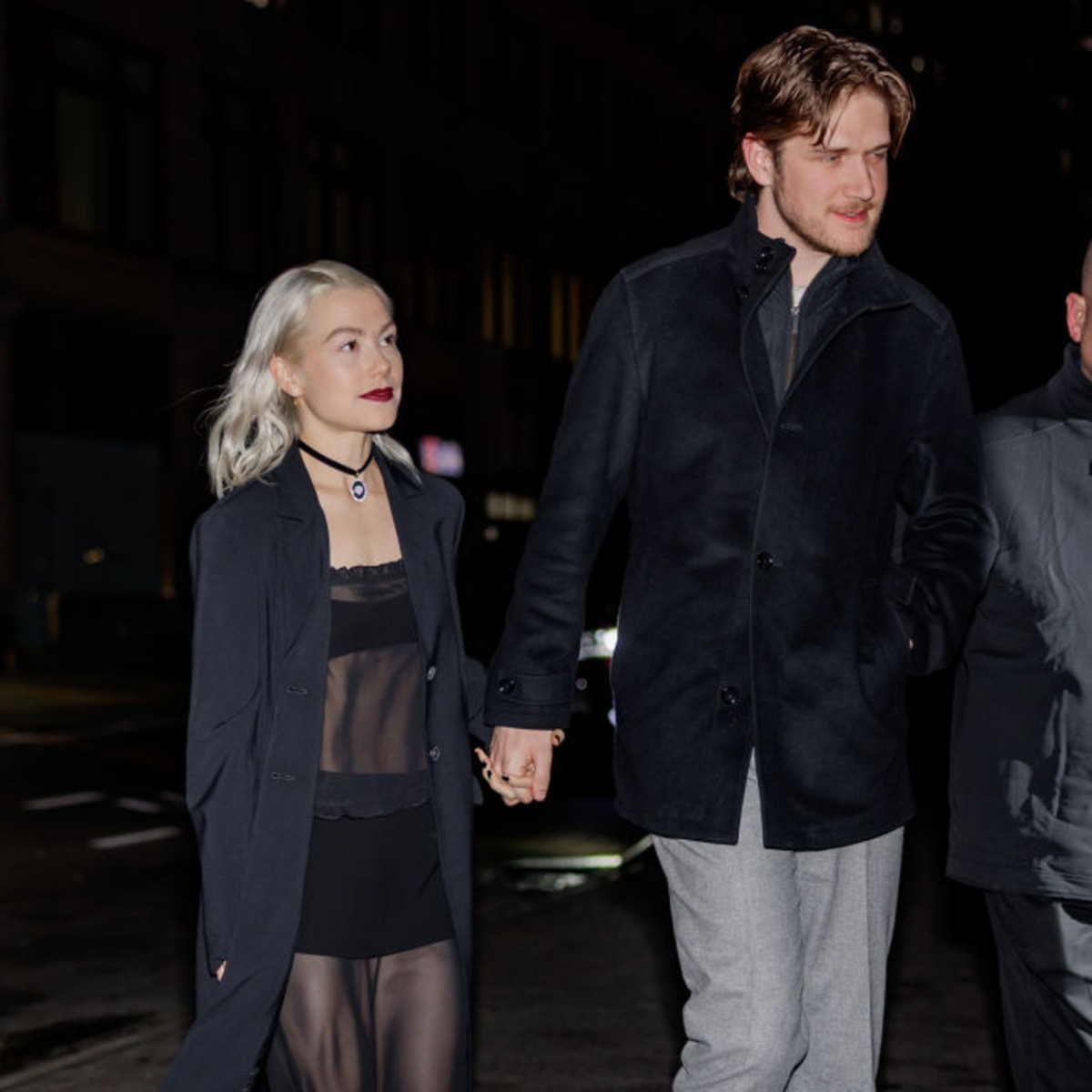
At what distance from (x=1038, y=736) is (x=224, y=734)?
1.66m

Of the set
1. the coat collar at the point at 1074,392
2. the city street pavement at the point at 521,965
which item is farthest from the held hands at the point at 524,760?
the city street pavement at the point at 521,965

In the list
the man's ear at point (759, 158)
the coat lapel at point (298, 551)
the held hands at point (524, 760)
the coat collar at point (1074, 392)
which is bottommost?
the held hands at point (524, 760)

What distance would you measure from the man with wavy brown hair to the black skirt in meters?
0.37

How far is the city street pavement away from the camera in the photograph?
6309 millimetres

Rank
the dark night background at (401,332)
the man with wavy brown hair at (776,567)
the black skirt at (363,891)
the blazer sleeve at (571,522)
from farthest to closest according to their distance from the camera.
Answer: the dark night background at (401,332)
the black skirt at (363,891)
the blazer sleeve at (571,522)
the man with wavy brown hair at (776,567)

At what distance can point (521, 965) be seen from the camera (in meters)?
7.77

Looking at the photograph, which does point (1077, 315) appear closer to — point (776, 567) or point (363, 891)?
point (776, 567)

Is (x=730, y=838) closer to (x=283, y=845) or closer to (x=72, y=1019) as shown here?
(x=283, y=845)

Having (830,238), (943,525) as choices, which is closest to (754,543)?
(943,525)

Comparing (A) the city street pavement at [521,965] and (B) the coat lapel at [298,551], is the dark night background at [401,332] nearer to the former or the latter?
(A) the city street pavement at [521,965]

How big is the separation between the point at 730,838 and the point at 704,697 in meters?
0.26

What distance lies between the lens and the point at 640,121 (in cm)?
4897

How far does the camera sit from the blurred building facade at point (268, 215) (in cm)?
2828

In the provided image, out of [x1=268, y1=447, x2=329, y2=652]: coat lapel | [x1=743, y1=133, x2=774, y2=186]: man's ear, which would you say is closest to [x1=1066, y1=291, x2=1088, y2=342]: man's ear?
[x1=743, y1=133, x2=774, y2=186]: man's ear
